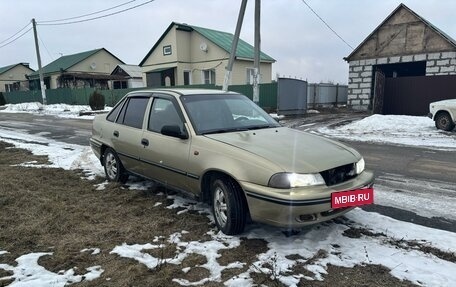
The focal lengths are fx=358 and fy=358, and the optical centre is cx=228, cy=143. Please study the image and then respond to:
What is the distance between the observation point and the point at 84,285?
3.02 metres

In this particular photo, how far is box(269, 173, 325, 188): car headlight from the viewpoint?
343 centimetres

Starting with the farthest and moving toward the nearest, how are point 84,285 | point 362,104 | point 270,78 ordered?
1. point 270,78
2. point 362,104
3. point 84,285

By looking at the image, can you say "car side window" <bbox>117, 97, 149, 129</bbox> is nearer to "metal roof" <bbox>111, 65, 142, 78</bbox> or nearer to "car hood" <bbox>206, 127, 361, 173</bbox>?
"car hood" <bbox>206, 127, 361, 173</bbox>

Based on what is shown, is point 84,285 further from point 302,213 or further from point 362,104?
point 362,104

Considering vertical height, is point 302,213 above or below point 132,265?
above

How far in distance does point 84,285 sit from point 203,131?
211cm

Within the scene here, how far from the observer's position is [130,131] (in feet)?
17.9

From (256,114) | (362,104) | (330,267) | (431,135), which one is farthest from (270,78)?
(330,267)

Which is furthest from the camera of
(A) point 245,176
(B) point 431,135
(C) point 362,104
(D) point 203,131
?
(C) point 362,104

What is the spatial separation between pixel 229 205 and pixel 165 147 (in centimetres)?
136

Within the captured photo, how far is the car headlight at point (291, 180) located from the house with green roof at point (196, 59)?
26098 millimetres

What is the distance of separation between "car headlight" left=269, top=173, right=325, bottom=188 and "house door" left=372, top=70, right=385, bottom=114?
16139mm

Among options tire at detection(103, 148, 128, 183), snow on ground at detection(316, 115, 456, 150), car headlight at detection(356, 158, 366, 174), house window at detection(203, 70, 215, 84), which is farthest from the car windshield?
house window at detection(203, 70, 215, 84)

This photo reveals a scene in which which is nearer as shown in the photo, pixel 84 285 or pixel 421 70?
pixel 84 285
